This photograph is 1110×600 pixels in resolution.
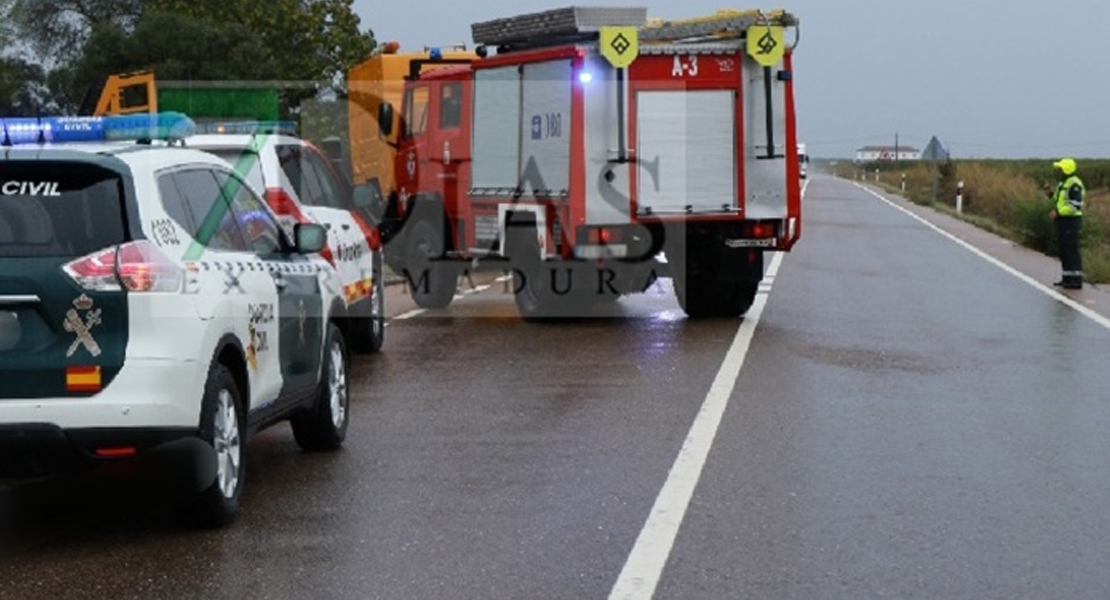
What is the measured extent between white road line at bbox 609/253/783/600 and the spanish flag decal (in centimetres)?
214

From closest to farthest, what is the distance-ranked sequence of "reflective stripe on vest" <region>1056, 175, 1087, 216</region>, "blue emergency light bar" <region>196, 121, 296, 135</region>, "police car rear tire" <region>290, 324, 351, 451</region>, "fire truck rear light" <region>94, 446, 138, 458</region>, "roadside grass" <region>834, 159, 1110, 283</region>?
1. "fire truck rear light" <region>94, 446, 138, 458</region>
2. "police car rear tire" <region>290, 324, 351, 451</region>
3. "blue emergency light bar" <region>196, 121, 296, 135</region>
4. "reflective stripe on vest" <region>1056, 175, 1087, 216</region>
5. "roadside grass" <region>834, 159, 1110, 283</region>

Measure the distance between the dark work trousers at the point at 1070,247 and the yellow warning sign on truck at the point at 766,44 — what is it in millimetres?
6999

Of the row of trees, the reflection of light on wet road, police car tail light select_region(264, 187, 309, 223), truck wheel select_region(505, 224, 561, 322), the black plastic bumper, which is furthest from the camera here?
the row of trees

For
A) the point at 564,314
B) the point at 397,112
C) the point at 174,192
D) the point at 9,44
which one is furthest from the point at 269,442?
the point at 9,44

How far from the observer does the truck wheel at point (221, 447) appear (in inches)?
303

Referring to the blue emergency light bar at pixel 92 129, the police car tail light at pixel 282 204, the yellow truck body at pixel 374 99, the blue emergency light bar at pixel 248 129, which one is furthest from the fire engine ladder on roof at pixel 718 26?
the blue emergency light bar at pixel 92 129

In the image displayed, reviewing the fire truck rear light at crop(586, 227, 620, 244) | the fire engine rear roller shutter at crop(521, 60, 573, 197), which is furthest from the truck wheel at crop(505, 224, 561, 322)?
the fire truck rear light at crop(586, 227, 620, 244)

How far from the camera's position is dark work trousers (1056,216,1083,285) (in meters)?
22.9

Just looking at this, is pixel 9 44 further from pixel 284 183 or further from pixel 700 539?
pixel 700 539

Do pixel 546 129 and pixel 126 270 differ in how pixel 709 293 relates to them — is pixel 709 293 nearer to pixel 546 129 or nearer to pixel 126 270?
pixel 546 129

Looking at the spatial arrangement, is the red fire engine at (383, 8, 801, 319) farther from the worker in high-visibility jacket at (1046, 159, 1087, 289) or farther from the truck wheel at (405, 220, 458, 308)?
the worker in high-visibility jacket at (1046, 159, 1087, 289)

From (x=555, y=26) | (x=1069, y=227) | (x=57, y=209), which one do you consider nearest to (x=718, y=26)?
(x=555, y=26)

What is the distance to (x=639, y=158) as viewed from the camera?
1722 cm

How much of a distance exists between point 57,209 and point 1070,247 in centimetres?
1768
